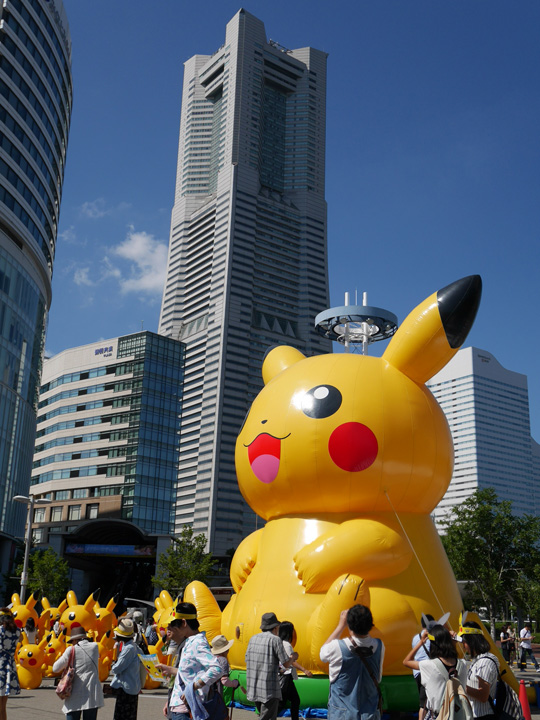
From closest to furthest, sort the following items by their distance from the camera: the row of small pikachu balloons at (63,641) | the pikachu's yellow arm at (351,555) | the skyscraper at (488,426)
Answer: the pikachu's yellow arm at (351,555) < the row of small pikachu balloons at (63,641) < the skyscraper at (488,426)

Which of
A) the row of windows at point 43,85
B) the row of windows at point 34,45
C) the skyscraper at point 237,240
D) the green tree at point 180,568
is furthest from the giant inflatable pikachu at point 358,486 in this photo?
the skyscraper at point 237,240

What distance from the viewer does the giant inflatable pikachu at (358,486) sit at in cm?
984

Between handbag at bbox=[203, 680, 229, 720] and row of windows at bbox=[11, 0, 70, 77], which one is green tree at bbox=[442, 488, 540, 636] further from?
row of windows at bbox=[11, 0, 70, 77]

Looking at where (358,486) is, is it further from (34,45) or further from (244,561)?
(34,45)

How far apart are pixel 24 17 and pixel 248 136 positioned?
101 meters

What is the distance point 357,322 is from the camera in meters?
20.4

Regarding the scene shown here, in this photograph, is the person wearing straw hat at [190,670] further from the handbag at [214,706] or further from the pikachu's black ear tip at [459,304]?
the pikachu's black ear tip at [459,304]

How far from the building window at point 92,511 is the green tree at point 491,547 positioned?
6043 cm

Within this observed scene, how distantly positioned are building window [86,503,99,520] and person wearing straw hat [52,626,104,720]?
75577 millimetres

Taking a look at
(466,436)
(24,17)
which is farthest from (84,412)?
(466,436)

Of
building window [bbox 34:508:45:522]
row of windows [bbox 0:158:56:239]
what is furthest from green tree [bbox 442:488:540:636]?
building window [bbox 34:508:45:522]

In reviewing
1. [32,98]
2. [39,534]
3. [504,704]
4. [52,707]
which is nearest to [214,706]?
[504,704]

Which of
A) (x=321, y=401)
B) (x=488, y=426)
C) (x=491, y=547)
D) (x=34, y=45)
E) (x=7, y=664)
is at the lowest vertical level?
(x=7, y=664)

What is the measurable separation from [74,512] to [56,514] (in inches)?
95.2
